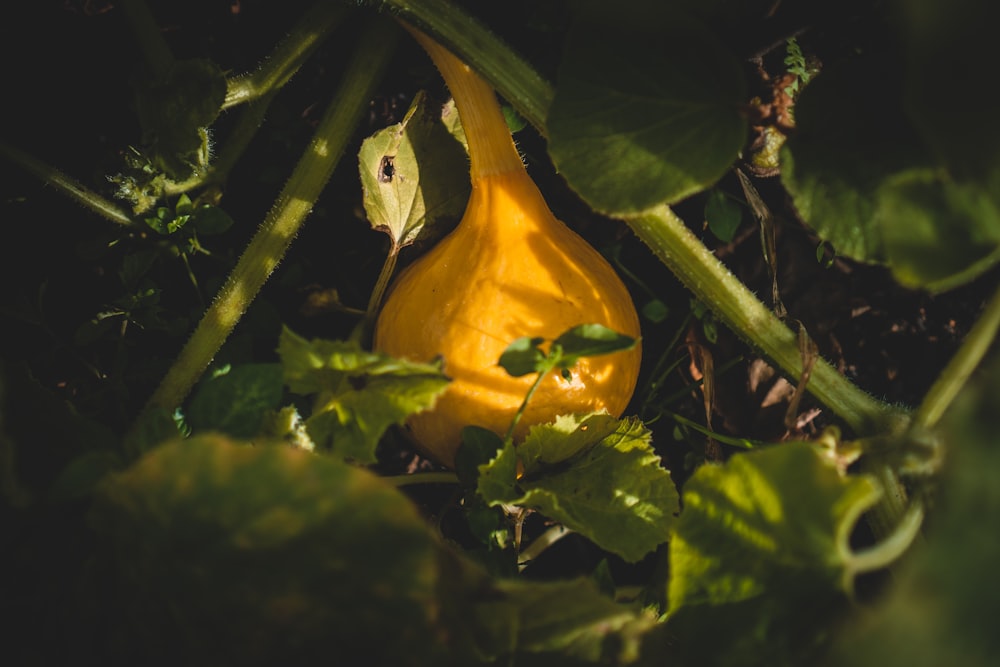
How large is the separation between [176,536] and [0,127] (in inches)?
38.9

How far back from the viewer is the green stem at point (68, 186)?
110 cm

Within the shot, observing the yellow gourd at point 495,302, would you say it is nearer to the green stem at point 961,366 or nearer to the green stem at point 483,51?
the green stem at point 483,51

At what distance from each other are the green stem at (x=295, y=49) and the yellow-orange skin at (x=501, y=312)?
0.31 meters

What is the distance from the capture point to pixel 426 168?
1.20m

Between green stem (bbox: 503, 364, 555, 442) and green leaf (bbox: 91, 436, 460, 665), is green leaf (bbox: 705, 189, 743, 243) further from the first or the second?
green leaf (bbox: 91, 436, 460, 665)

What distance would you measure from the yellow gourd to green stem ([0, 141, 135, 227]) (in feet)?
1.46

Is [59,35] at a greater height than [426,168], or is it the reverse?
[59,35]

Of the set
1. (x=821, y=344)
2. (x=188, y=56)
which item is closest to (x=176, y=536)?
(x=188, y=56)

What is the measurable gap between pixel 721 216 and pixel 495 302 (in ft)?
1.48

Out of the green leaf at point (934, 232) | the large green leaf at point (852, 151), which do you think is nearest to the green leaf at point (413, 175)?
the large green leaf at point (852, 151)

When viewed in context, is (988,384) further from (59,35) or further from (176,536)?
(59,35)

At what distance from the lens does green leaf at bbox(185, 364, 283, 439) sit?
30.7 inches

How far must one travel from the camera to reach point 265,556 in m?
0.62

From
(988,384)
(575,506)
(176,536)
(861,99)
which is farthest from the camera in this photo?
(575,506)
